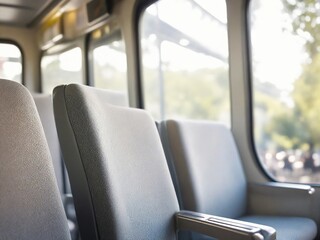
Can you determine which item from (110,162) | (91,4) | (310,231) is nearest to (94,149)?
(110,162)

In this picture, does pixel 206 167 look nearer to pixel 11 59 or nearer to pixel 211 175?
pixel 211 175

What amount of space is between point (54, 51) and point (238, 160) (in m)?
2.88

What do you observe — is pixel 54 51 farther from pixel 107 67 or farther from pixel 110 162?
pixel 110 162

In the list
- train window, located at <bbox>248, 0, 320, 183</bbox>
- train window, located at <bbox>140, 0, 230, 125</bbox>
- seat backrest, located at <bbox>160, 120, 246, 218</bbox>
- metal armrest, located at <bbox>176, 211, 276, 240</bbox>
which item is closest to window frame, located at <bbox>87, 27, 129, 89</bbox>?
train window, located at <bbox>140, 0, 230, 125</bbox>

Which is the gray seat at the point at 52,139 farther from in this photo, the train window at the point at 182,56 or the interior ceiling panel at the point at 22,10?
the interior ceiling panel at the point at 22,10

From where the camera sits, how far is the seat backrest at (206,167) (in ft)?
5.99

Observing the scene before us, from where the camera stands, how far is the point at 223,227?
1.16 m

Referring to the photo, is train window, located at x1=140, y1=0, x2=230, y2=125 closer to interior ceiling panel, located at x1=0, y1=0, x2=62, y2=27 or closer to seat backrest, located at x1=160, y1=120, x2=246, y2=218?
seat backrest, located at x1=160, y1=120, x2=246, y2=218

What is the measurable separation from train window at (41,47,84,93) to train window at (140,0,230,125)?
0.92m

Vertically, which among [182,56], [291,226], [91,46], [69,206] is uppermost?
[91,46]

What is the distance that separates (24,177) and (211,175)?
125 cm

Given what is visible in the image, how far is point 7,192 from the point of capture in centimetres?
88

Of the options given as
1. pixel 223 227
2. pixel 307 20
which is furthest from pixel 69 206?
pixel 307 20

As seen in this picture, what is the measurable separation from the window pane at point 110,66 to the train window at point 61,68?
7.5 inches
